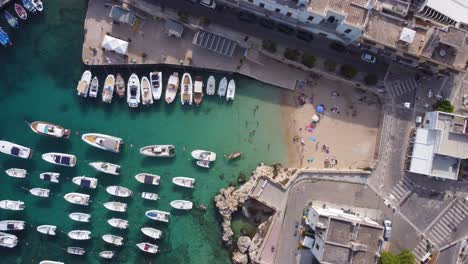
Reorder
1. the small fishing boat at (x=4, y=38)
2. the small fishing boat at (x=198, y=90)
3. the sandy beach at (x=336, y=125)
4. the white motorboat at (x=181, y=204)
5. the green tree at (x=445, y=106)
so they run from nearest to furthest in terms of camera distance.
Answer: the green tree at (x=445, y=106)
the small fishing boat at (x=4, y=38)
the small fishing boat at (x=198, y=90)
the white motorboat at (x=181, y=204)
the sandy beach at (x=336, y=125)

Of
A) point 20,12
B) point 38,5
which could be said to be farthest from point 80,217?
point 38,5

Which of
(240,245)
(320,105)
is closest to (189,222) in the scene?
(240,245)

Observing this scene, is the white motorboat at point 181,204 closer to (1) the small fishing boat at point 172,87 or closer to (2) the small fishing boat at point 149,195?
(2) the small fishing boat at point 149,195

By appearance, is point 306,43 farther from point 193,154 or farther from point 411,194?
point 411,194

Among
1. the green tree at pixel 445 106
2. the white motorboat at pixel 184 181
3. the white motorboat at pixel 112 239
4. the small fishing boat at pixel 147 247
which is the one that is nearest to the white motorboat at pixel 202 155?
the white motorboat at pixel 184 181

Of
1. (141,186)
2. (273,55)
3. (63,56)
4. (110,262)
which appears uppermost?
(273,55)

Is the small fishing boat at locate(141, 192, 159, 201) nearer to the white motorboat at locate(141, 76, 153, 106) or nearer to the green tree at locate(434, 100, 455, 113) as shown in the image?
the white motorboat at locate(141, 76, 153, 106)

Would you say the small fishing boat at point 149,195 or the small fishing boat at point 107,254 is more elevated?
the small fishing boat at point 149,195
